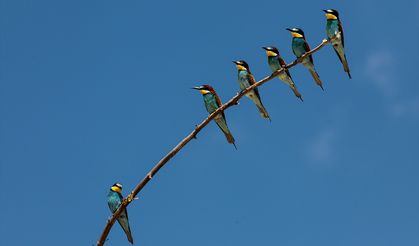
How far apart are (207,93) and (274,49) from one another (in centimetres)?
115

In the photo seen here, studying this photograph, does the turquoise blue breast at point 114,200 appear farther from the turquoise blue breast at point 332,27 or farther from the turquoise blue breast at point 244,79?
the turquoise blue breast at point 332,27

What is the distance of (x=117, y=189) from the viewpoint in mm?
9242

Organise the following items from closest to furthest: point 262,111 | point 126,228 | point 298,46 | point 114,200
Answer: point 126,228 < point 262,111 < point 114,200 < point 298,46

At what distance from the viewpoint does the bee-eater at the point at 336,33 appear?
8.05 metres

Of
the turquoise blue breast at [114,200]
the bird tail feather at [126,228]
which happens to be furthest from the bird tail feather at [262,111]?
the turquoise blue breast at [114,200]

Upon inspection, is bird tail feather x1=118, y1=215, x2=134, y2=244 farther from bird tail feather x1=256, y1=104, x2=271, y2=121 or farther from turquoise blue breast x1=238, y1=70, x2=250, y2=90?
turquoise blue breast x1=238, y1=70, x2=250, y2=90

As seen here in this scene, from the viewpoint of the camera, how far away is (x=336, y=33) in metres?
8.41

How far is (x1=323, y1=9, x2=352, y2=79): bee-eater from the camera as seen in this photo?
8.05 metres

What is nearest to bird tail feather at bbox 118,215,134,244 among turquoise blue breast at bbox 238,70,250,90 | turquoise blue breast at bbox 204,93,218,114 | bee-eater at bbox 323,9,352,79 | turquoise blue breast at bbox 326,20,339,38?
turquoise blue breast at bbox 204,93,218,114

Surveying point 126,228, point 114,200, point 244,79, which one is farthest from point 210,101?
point 126,228

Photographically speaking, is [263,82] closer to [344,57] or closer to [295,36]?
[344,57]

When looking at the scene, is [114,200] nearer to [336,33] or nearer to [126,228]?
[126,228]

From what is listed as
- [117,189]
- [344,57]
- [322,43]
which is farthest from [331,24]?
[117,189]

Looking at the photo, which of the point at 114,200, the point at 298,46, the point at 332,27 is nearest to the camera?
the point at 332,27
